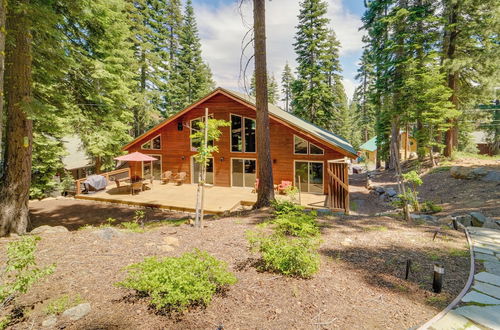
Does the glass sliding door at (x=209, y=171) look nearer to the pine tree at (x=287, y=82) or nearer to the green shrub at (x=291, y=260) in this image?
the green shrub at (x=291, y=260)

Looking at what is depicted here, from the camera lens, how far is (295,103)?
24.8 meters

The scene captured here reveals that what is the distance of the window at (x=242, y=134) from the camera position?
1534cm

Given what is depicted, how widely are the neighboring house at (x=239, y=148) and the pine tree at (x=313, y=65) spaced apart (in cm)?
899

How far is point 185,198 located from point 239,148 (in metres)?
→ 4.77

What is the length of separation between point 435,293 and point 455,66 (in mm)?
15926

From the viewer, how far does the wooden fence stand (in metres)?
10.2

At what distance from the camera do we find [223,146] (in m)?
15.8

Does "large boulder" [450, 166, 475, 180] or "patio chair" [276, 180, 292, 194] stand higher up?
"large boulder" [450, 166, 475, 180]

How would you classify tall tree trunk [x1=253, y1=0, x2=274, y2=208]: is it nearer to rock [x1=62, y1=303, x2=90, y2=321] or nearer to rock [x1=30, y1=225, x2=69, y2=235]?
rock [x1=30, y1=225, x2=69, y2=235]

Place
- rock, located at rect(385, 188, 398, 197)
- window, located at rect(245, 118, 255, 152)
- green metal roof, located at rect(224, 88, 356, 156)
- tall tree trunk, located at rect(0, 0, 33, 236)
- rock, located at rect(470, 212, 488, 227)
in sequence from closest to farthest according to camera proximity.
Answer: tall tree trunk, located at rect(0, 0, 33, 236)
rock, located at rect(470, 212, 488, 227)
green metal roof, located at rect(224, 88, 356, 156)
rock, located at rect(385, 188, 398, 197)
window, located at rect(245, 118, 255, 152)

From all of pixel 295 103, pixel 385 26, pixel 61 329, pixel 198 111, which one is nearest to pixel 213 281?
pixel 61 329

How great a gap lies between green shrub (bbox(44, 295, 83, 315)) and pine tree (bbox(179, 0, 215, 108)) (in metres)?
30.3

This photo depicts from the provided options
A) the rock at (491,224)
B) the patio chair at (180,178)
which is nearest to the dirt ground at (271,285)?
the rock at (491,224)

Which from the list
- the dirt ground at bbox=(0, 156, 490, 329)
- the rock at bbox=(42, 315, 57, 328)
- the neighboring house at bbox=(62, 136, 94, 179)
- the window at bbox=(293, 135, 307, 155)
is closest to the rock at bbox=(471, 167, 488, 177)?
the dirt ground at bbox=(0, 156, 490, 329)
